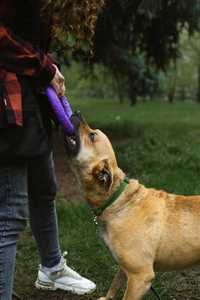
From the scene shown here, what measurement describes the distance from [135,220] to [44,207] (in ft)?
2.24

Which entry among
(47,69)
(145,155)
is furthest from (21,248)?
(145,155)

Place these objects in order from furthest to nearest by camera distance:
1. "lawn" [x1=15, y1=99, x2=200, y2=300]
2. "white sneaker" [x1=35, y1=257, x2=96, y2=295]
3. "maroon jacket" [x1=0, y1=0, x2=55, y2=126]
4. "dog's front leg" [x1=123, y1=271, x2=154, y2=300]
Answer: "lawn" [x1=15, y1=99, x2=200, y2=300], "white sneaker" [x1=35, y1=257, x2=96, y2=295], "dog's front leg" [x1=123, y1=271, x2=154, y2=300], "maroon jacket" [x1=0, y1=0, x2=55, y2=126]

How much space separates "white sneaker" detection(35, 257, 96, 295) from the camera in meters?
4.82

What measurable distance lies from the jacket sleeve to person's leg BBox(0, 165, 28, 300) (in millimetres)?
526

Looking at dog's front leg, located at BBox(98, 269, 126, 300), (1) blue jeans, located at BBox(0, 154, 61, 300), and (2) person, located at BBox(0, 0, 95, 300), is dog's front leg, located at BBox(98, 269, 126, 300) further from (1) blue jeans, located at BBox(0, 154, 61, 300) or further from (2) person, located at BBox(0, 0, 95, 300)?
(2) person, located at BBox(0, 0, 95, 300)

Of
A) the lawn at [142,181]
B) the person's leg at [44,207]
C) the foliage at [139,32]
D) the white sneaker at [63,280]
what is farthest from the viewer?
the foliage at [139,32]

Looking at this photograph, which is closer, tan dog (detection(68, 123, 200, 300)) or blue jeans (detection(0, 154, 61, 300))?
blue jeans (detection(0, 154, 61, 300))

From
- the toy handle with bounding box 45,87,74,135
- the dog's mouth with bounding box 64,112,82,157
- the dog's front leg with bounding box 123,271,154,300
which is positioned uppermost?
the toy handle with bounding box 45,87,74,135

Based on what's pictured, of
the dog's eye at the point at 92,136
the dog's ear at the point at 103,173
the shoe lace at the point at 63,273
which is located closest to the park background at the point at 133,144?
the shoe lace at the point at 63,273

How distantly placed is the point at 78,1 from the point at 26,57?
1.58 feet

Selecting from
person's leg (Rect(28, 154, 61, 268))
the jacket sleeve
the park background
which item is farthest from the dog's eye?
the jacket sleeve

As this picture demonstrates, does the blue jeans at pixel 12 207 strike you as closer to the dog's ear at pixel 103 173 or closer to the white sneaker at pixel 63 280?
the dog's ear at pixel 103 173

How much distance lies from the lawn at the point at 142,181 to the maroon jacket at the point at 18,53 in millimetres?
1891

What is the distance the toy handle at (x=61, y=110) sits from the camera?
3787 mm
